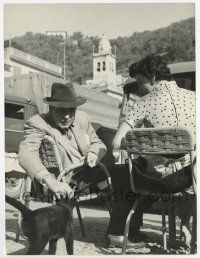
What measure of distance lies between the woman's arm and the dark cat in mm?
559

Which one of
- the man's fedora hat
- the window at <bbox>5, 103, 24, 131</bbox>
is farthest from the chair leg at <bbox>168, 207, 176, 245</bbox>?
the window at <bbox>5, 103, 24, 131</bbox>

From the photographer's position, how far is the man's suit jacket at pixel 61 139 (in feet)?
9.14

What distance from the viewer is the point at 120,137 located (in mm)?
2646

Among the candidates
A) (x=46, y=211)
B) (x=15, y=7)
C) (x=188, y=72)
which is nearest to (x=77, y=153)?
(x=46, y=211)

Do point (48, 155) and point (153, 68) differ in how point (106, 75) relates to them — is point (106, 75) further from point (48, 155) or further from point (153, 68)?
point (48, 155)

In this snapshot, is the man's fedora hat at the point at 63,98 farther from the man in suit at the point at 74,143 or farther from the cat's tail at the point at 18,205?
the cat's tail at the point at 18,205

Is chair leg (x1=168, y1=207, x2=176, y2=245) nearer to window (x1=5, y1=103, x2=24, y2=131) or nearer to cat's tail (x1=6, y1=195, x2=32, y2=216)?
cat's tail (x1=6, y1=195, x2=32, y2=216)

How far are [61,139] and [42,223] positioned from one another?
0.93 metres

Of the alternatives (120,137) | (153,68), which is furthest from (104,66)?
(120,137)

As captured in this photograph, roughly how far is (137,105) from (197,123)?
470mm

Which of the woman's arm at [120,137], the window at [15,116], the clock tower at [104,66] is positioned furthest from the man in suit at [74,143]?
the clock tower at [104,66]

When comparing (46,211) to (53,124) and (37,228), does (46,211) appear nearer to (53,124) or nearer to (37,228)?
(37,228)

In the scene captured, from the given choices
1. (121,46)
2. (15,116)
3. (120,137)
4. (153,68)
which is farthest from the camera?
(15,116)

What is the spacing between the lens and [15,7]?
3.34 meters
